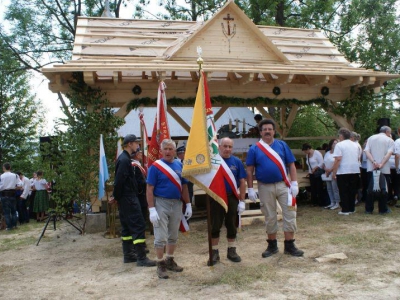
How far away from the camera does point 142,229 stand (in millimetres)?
5844

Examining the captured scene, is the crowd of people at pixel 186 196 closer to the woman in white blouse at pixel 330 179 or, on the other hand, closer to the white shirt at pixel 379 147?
the white shirt at pixel 379 147

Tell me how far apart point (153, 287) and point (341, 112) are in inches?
319

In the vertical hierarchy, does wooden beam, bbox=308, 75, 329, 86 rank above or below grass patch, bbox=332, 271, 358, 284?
above

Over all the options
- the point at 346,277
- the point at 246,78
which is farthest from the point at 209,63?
the point at 346,277

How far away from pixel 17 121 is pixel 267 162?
20.1 meters

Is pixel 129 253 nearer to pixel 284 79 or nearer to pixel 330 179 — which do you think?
pixel 330 179

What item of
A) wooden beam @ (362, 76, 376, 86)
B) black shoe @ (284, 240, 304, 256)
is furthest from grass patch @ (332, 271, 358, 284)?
wooden beam @ (362, 76, 376, 86)

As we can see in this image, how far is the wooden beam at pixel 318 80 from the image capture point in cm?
971

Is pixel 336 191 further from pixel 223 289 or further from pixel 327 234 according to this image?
pixel 223 289

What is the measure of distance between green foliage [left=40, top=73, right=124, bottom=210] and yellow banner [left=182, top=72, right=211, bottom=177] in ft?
12.4

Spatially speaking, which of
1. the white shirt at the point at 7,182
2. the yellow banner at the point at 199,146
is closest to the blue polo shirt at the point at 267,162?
the yellow banner at the point at 199,146

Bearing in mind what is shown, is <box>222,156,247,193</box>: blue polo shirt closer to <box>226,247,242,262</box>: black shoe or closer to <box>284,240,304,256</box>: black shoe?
<box>226,247,242,262</box>: black shoe

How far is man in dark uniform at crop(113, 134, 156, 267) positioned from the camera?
5.78m

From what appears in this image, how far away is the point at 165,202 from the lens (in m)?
5.15
